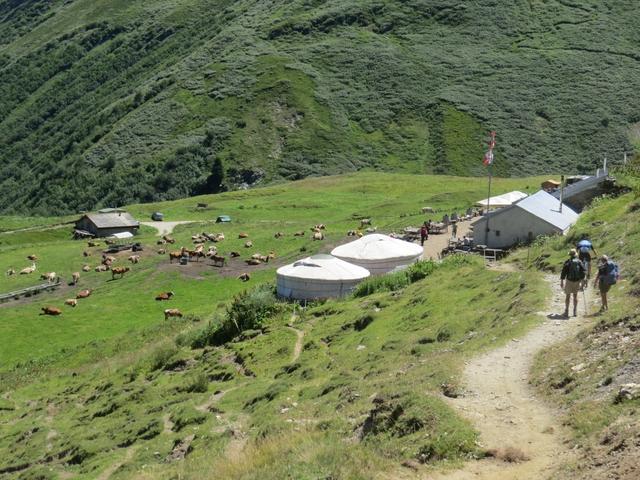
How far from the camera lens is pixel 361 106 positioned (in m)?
169

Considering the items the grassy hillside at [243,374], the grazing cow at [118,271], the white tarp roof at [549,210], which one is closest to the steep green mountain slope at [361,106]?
the grazing cow at [118,271]

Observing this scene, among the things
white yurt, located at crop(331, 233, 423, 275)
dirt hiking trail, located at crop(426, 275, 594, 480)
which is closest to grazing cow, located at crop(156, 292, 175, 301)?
white yurt, located at crop(331, 233, 423, 275)

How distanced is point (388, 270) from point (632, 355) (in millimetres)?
33343

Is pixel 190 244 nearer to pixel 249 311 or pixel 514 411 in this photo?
pixel 249 311

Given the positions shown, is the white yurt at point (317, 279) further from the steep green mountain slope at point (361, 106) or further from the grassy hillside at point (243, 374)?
the steep green mountain slope at point (361, 106)

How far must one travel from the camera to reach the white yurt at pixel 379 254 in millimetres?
52438

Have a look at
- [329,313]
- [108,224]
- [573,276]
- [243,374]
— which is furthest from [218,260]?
[573,276]

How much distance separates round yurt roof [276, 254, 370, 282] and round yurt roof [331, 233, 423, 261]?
3155mm

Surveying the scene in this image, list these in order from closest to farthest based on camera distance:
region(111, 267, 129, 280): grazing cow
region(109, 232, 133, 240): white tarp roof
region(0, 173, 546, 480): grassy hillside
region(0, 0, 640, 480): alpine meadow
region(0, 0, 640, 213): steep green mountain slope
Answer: region(0, 0, 640, 480): alpine meadow < region(0, 173, 546, 480): grassy hillside < region(111, 267, 129, 280): grazing cow < region(109, 232, 133, 240): white tarp roof < region(0, 0, 640, 213): steep green mountain slope

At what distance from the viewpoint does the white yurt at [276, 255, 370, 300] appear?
47.0 meters

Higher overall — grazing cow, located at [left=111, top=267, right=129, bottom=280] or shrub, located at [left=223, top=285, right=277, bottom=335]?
shrub, located at [left=223, top=285, right=277, bottom=335]

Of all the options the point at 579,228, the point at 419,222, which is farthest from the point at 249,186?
the point at 579,228

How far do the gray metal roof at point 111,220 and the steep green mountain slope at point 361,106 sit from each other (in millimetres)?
51837

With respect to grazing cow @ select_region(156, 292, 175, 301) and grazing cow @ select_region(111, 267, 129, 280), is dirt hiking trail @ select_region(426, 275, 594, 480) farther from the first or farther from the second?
grazing cow @ select_region(111, 267, 129, 280)
